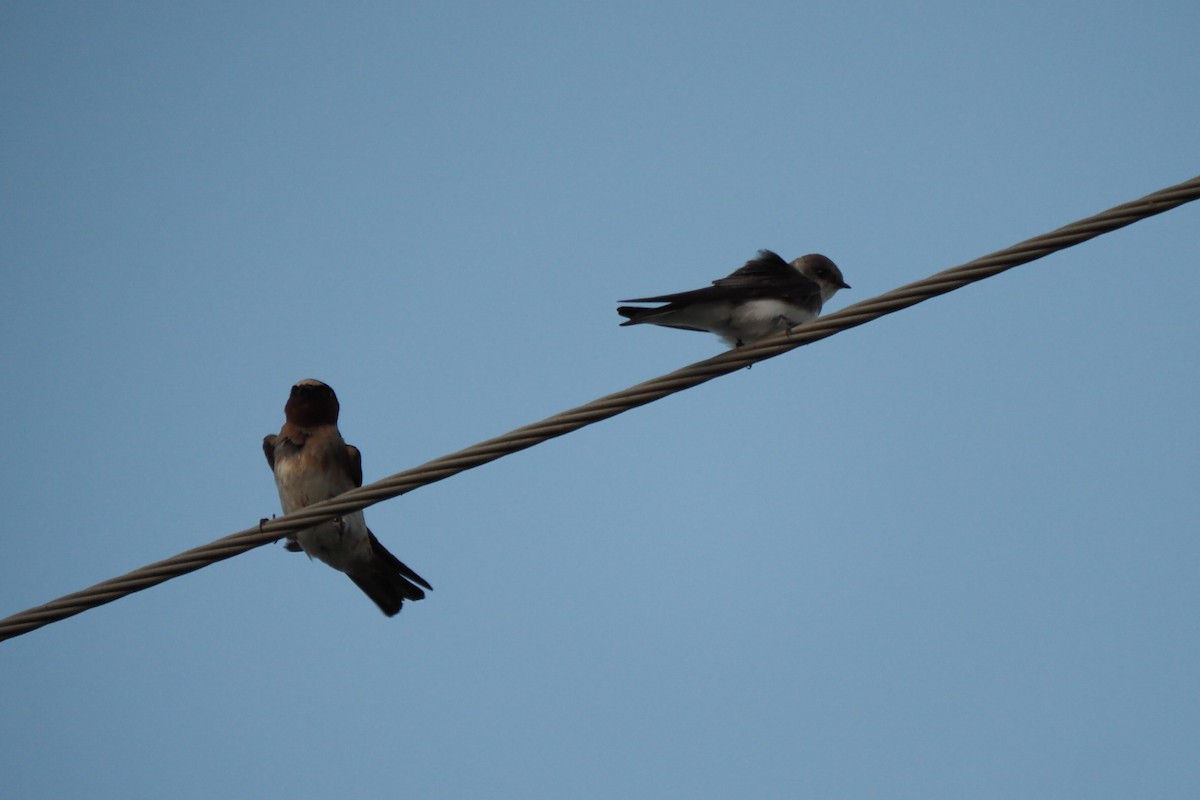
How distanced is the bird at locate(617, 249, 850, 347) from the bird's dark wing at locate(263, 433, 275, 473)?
93.1 inches

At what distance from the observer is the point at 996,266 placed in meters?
4.34

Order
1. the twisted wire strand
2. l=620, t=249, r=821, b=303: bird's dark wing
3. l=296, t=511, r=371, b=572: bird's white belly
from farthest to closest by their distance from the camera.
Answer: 1. l=296, t=511, r=371, b=572: bird's white belly
2. l=620, t=249, r=821, b=303: bird's dark wing
3. the twisted wire strand

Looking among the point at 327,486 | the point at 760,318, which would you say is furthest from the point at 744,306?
the point at 327,486

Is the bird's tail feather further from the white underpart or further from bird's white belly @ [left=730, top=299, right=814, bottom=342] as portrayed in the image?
bird's white belly @ [left=730, top=299, right=814, bottom=342]

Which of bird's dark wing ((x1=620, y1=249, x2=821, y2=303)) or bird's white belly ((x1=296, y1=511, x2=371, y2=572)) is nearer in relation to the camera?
bird's dark wing ((x1=620, y1=249, x2=821, y2=303))

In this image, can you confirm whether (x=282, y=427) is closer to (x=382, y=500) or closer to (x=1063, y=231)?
(x=382, y=500)

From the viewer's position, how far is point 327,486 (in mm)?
7254

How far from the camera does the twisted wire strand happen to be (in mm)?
4238

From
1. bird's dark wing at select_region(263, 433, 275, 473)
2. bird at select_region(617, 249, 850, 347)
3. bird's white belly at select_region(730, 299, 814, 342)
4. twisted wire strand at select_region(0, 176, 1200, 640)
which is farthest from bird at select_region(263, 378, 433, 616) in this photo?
twisted wire strand at select_region(0, 176, 1200, 640)

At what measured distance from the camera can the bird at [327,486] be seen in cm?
716

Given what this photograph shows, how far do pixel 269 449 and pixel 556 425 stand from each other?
364 centimetres

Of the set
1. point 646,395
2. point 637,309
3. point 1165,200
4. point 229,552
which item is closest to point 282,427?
point 637,309

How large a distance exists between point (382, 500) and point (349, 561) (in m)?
2.76

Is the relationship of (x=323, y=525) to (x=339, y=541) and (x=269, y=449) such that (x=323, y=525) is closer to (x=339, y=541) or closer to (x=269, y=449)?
(x=339, y=541)
